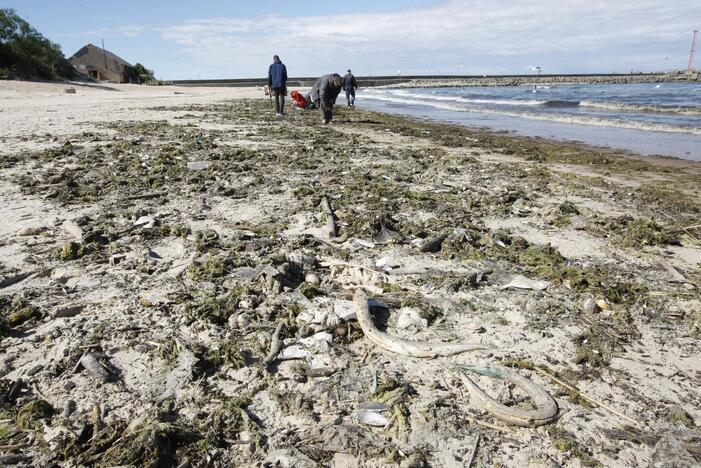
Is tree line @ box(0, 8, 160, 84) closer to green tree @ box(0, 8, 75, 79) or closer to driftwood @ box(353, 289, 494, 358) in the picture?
green tree @ box(0, 8, 75, 79)

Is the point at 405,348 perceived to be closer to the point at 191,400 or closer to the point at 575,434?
the point at 575,434

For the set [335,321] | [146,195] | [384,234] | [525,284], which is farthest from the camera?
[146,195]

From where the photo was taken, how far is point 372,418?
2.54 metres

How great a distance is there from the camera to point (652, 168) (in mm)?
9867

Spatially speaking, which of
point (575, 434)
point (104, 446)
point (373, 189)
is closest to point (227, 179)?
point (373, 189)

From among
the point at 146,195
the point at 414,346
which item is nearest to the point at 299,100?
the point at 146,195

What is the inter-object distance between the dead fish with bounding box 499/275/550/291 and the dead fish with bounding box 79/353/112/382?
311cm

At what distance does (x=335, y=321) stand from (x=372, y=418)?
982mm

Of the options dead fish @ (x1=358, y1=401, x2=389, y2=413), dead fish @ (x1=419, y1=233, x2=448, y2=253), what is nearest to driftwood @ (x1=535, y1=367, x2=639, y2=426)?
dead fish @ (x1=358, y1=401, x2=389, y2=413)

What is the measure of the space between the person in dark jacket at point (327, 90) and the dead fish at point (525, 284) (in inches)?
469

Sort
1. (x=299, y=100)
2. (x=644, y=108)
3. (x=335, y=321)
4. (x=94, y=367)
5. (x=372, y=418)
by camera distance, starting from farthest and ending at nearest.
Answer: (x=644, y=108) < (x=299, y=100) < (x=335, y=321) < (x=94, y=367) < (x=372, y=418)

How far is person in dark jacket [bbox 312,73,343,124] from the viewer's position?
14.8 meters

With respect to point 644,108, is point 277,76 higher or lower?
higher

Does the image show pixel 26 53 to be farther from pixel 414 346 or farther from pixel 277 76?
pixel 414 346
